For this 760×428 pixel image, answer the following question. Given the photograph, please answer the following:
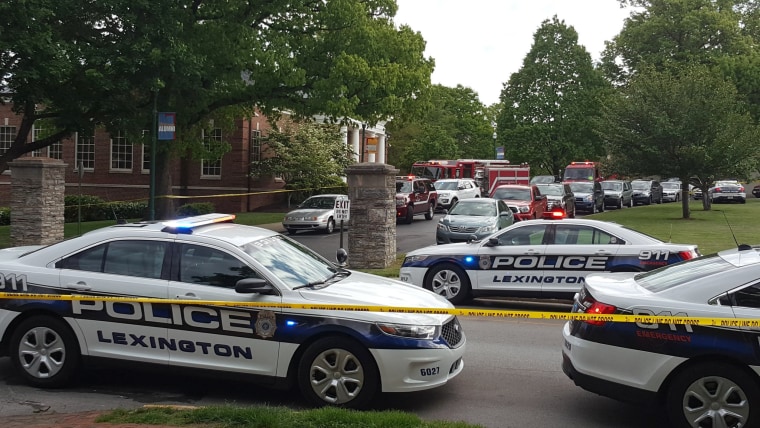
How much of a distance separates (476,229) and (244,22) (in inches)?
399

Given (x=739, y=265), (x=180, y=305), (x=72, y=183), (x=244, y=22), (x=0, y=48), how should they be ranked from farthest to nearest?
1. (x=72, y=183)
2. (x=244, y=22)
3. (x=0, y=48)
4. (x=180, y=305)
5. (x=739, y=265)

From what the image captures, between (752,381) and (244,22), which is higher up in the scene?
(244,22)

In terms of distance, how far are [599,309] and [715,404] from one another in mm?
1080

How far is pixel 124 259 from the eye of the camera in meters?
6.73

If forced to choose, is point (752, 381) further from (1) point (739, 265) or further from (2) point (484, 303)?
(2) point (484, 303)

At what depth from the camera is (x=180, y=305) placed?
638cm

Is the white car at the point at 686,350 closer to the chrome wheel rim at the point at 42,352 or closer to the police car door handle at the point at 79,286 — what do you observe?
the police car door handle at the point at 79,286

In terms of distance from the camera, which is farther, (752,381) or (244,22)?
(244,22)

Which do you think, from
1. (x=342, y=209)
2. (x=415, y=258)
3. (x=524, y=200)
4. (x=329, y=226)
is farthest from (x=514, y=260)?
(x=329, y=226)

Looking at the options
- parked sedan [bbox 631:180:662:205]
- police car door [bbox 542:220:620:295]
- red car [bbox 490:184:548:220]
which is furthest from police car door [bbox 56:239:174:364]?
parked sedan [bbox 631:180:662:205]

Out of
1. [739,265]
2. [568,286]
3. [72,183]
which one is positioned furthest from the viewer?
[72,183]


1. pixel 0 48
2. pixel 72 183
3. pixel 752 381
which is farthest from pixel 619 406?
pixel 72 183

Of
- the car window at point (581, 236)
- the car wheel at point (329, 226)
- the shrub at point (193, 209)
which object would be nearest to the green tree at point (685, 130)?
the car wheel at point (329, 226)

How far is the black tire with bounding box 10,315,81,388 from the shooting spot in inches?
259
